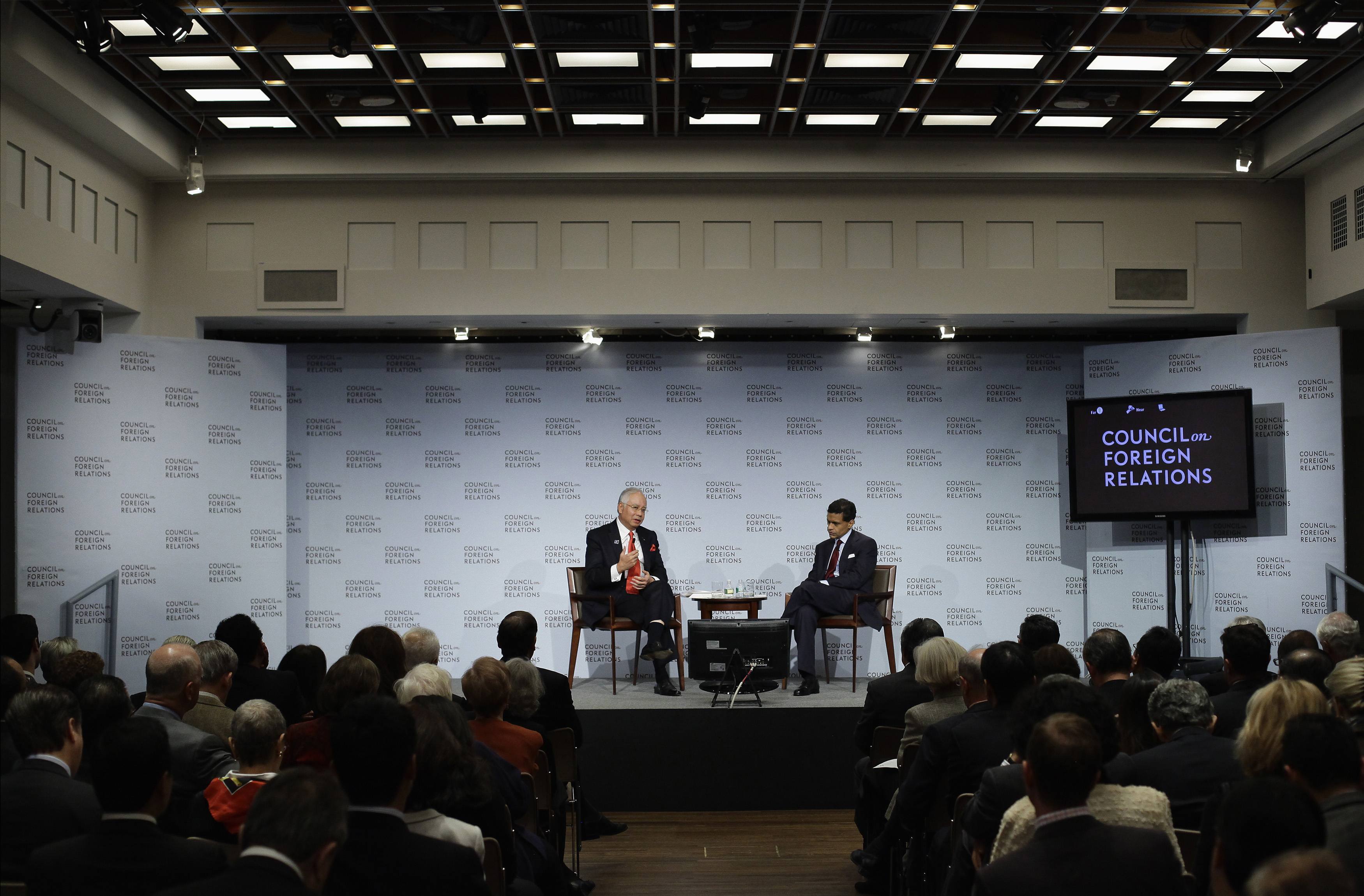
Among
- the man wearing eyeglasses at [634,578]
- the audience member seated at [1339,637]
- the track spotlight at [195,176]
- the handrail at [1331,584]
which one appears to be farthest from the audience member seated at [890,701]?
the track spotlight at [195,176]

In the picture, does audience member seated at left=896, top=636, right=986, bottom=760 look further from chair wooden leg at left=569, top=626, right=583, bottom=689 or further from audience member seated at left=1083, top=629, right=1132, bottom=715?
chair wooden leg at left=569, top=626, right=583, bottom=689

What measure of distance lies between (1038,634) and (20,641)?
14.6ft

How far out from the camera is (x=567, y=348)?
9.08 metres

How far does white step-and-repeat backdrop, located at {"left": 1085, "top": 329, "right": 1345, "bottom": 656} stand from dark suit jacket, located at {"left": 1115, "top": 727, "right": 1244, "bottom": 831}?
16.5 feet

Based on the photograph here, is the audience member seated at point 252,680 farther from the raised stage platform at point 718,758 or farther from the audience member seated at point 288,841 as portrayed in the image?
the audience member seated at point 288,841

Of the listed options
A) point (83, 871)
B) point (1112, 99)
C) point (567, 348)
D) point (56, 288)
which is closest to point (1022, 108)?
point (1112, 99)

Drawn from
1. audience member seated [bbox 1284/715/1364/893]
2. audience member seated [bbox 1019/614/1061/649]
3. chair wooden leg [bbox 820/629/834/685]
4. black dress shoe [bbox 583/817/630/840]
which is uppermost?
audience member seated [bbox 1284/715/1364/893]

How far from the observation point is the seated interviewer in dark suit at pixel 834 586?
7609 millimetres

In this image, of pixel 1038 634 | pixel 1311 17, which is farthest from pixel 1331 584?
pixel 1311 17

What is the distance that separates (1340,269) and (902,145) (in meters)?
3.08

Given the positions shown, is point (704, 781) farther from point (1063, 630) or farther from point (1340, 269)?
point (1340, 269)

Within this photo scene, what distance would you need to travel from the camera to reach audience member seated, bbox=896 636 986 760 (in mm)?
4207

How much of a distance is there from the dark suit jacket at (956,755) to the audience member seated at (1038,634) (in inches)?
55.8

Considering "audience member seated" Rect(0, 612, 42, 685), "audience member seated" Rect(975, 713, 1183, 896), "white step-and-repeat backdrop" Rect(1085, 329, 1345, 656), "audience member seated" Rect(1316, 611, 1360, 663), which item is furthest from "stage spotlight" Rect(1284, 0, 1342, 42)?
"audience member seated" Rect(0, 612, 42, 685)
